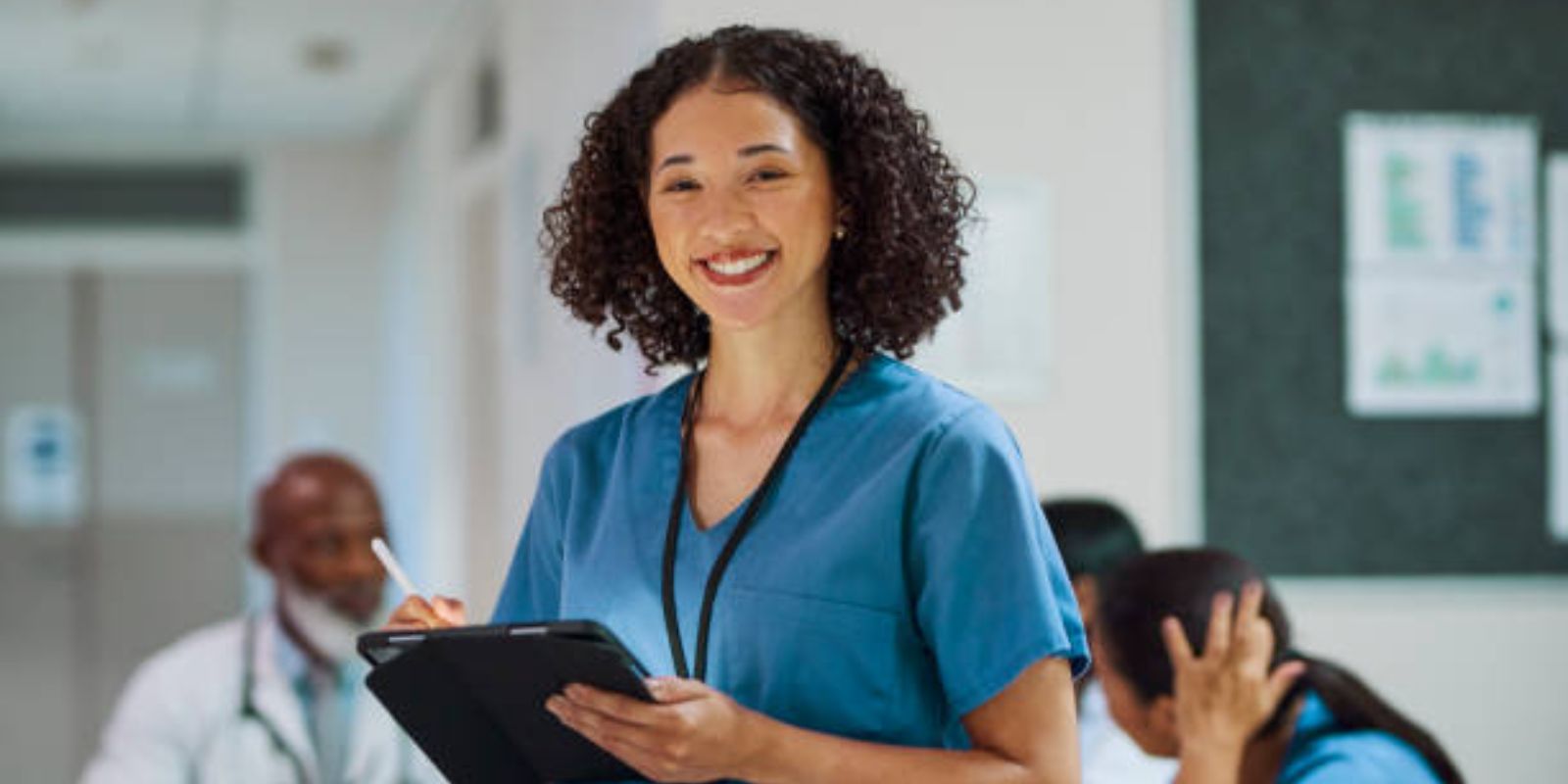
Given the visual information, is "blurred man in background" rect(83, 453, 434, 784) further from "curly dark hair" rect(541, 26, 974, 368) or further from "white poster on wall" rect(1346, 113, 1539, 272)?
"white poster on wall" rect(1346, 113, 1539, 272)

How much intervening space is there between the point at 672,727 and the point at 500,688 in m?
0.15

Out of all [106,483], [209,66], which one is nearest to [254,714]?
[209,66]

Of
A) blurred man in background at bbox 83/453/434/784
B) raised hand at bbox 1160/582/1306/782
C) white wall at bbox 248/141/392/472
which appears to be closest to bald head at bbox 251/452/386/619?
blurred man in background at bbox 83/453/434/784

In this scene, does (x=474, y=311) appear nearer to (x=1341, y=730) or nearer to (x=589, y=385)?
(x=589, y=385)

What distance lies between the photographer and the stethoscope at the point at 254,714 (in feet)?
7.76

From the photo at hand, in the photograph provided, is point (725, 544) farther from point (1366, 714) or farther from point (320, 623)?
point (320, 623)

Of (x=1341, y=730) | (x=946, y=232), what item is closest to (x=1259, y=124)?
(x=1341, y=730)

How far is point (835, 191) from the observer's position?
4.30ft

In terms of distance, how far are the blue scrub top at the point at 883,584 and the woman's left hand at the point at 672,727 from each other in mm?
83

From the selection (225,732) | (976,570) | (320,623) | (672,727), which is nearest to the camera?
(672,727)

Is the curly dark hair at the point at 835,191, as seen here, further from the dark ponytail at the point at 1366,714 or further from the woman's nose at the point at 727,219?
the dark ponytail at the point at 1366,714

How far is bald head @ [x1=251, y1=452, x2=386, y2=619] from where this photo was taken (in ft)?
8.76

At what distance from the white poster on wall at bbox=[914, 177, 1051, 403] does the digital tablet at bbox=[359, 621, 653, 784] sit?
2.21m

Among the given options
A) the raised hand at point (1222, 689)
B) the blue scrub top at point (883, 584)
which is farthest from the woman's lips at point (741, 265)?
the raised hand at point (1222, 689)
